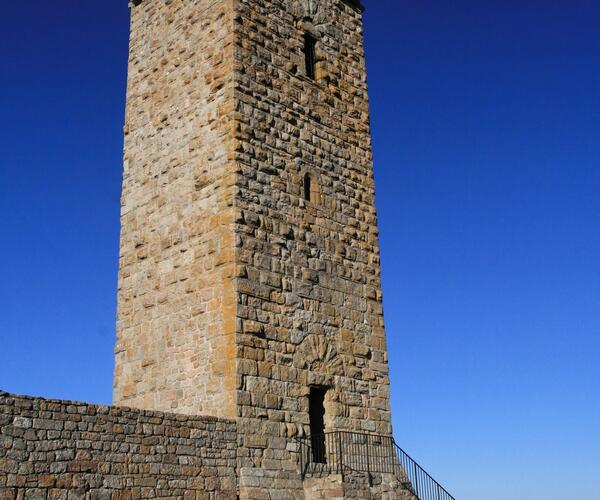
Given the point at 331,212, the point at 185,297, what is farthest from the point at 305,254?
the point at 185,297

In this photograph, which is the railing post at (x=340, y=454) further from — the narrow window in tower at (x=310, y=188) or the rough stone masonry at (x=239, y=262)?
the narrow window in tower at (x=310, y=188)

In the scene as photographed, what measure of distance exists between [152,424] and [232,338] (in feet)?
5.99

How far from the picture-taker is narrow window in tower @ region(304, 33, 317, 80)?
14.5 m

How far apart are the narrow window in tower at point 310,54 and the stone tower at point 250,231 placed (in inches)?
1.4

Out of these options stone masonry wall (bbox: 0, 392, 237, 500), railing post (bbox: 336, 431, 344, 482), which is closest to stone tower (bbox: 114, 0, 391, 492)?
railing post (bbox: 336, 431, 344, 482)

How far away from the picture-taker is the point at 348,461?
12.2 m

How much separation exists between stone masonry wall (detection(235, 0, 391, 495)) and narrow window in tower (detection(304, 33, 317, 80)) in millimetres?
115

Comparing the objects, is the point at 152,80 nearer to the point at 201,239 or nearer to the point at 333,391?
the point at 201,239

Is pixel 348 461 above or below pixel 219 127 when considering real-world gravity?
below

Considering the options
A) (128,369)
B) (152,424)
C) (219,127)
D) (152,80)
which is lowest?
(152,424)

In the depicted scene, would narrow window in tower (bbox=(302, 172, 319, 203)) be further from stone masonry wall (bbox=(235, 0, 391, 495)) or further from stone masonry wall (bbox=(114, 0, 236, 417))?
stone masonry wall (bbox=(114, 0, 236, 417))

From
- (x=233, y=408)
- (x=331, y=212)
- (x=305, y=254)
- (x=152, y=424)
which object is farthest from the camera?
(x=331, y=212)

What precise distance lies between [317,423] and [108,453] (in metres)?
3.88

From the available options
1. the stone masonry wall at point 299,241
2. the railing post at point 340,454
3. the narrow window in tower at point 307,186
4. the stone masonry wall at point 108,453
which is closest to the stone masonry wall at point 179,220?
the stone masonry wall at point 299,241
